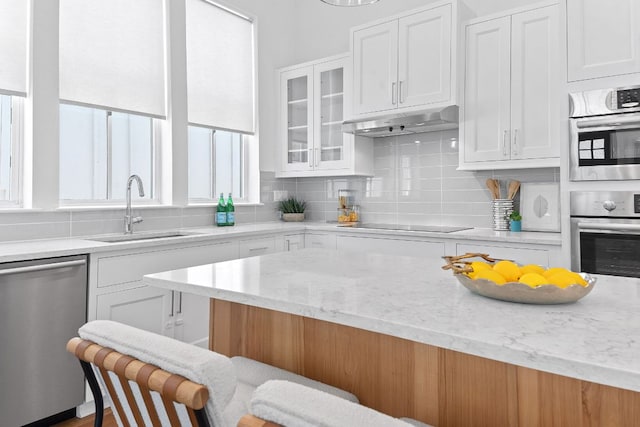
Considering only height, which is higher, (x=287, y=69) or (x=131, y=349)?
(x=287, y=69)

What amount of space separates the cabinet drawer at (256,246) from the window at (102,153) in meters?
0.85

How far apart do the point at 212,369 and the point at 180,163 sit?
119 inches

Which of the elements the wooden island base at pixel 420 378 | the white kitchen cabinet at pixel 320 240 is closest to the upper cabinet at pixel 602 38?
the white kitchen cabinet at pixel 320 240

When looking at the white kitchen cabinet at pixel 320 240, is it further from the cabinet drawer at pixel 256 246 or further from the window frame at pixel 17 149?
the window frame at pixel 17 149

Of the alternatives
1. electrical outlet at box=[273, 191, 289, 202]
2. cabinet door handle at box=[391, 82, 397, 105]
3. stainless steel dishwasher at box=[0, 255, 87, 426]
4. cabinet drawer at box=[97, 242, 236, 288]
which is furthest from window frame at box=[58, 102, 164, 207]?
cabinet door handle at box=[391, 82, 397, 105]

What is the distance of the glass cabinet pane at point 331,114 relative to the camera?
4.00 metres

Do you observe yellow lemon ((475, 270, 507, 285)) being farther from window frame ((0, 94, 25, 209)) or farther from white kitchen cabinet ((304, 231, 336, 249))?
window frame ((0, 94, 25, 209))

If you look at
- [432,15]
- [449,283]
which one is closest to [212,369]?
[449,283]

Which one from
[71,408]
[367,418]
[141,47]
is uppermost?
[141,47]

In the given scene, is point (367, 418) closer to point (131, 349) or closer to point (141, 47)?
point (131, 349)

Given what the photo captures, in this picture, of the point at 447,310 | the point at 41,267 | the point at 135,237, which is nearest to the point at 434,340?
the point at 447,310

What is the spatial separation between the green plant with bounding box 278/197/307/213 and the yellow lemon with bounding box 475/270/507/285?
332cm

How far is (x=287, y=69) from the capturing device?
4.33 metres

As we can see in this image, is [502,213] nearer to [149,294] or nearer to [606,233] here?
[606,233]
